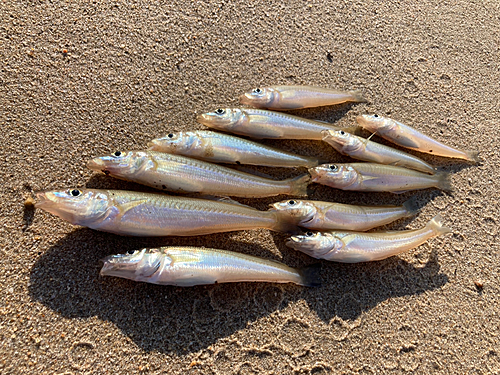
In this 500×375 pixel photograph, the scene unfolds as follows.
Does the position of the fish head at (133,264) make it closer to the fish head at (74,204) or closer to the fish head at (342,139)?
the fish head at (74,204)

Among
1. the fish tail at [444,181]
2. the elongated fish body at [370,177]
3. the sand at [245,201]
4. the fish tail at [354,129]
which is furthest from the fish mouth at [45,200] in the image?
the fish tail at [444,181]

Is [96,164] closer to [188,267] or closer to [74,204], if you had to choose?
[74,204]

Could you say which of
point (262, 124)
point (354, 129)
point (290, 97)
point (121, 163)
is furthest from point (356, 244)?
point (121, 163)

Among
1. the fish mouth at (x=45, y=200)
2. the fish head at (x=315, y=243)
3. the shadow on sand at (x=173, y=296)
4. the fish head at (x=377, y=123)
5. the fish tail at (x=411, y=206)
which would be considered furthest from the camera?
the fish head at (x=377, y=123)

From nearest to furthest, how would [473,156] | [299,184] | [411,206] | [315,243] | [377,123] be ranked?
[315,243], [299,184], [411,206], [377,123], [473,156]

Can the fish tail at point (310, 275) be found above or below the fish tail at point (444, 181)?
below

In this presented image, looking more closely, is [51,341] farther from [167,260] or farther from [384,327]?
[384,327]

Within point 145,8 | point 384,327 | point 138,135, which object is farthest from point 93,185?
point 384,327
